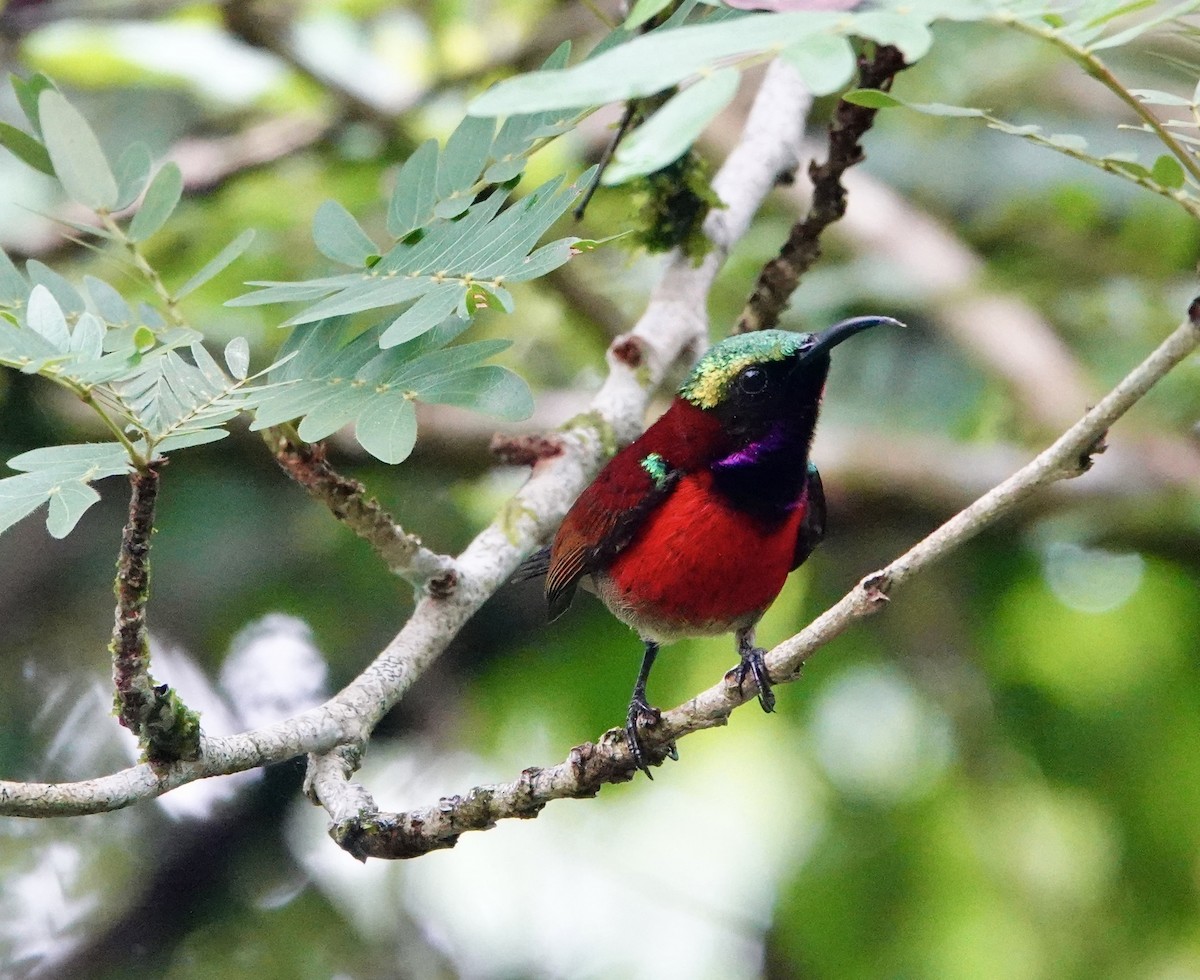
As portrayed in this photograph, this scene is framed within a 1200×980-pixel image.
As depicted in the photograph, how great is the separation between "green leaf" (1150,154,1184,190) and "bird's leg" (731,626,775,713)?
0.96 meters

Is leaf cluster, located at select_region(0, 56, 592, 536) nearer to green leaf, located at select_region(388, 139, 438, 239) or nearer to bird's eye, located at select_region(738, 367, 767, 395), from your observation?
green leaf, located at select_region(388, 139, 438, 239)

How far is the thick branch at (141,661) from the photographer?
186 centimetres

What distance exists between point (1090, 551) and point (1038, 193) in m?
Answer: 1.64

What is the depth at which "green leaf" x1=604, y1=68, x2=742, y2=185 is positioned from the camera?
1.30 m

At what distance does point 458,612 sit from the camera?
9.08 ft

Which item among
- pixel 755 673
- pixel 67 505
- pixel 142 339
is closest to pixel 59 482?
pixel 67 505

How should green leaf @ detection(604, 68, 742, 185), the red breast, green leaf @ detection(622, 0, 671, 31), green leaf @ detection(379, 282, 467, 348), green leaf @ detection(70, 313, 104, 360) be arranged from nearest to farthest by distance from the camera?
green leaf @ detection(604, 68, 742, 185), green leaf @ detection(622, 0, 671, 31), green leaf @ detection(70, 313, 104, 360), green leaf @ detection(379, 282, 467, 348), the red breast

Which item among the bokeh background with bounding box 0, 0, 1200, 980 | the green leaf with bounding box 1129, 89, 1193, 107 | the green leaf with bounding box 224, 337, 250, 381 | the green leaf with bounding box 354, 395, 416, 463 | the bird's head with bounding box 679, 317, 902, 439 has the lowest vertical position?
the bokeh background with bounding box 0, 0, 1200, 980

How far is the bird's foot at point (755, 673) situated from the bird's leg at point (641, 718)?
0.18 metres

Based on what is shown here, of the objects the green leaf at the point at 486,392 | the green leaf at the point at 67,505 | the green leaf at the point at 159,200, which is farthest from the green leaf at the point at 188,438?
the green leaf at the point at 159,200

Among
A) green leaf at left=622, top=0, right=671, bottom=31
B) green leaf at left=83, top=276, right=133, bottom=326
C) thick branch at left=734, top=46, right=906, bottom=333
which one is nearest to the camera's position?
green leaf at left=622, top=0, right=671, bottom=31

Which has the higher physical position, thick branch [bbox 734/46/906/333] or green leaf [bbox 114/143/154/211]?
green leaf [bbox 114/143/154/211]

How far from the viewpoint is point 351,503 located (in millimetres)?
2604

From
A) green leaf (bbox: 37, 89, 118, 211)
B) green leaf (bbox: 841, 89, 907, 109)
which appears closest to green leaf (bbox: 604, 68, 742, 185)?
green leaf (bbox: 841, 89, 907, 109)
